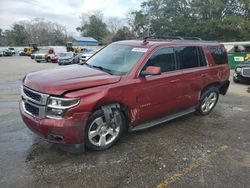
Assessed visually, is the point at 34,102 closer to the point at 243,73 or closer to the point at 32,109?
the point at 32,109

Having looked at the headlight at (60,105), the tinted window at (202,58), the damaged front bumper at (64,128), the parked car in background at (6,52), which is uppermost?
the tinted window at (202,58)

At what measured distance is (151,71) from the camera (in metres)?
4.36

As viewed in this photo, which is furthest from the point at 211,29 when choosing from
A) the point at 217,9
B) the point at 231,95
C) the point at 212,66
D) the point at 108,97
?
the point at 108,97

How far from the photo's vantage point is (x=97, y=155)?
13.5 feet

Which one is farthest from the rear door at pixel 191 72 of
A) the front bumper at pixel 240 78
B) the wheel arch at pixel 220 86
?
the front bumper at pixel 240 78

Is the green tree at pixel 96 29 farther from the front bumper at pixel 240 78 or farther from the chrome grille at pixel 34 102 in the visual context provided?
the chrome grille at pixel 34 102

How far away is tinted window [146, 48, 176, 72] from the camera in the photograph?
15.6ft

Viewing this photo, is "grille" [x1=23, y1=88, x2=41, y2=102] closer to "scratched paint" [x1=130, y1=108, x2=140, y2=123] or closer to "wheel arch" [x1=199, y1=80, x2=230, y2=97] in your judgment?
"scratched paint" [x1=130, y1=108, x2=140, y2=123]

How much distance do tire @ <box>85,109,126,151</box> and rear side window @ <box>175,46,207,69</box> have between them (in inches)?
72.4

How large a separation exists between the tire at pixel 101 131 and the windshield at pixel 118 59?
0.79 metres

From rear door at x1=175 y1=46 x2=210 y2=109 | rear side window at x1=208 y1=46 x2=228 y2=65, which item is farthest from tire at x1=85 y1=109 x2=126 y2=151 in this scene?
rear side window at x1=208 y1=46 x2=228 y2=65

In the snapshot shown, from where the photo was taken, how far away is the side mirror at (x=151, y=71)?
4.32m

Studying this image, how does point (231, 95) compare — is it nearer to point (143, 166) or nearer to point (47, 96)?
point (143, 166)

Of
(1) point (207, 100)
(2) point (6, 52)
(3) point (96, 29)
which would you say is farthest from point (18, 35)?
(1) point (207, 100)
